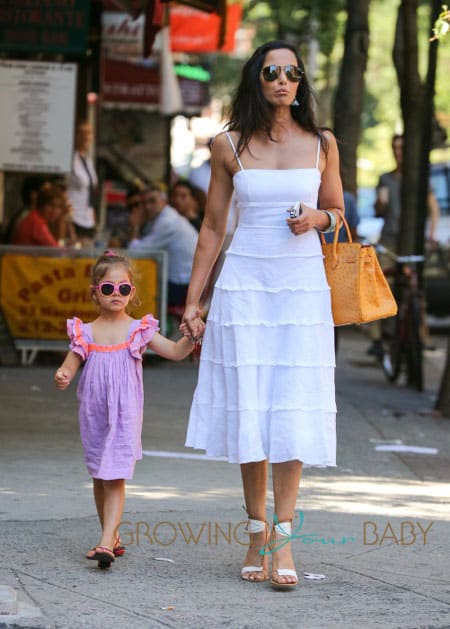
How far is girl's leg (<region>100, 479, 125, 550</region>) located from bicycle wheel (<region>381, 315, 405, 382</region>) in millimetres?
7749

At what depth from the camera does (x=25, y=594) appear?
5043 mm

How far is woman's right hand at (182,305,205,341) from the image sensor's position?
5.48 m

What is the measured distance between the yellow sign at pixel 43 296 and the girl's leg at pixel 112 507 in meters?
7.36

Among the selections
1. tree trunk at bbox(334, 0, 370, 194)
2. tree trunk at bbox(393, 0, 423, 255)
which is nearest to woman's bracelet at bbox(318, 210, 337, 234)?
tree trunk at bbox(393, 0, 423, 255)

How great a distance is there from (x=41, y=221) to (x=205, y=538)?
7.64 m

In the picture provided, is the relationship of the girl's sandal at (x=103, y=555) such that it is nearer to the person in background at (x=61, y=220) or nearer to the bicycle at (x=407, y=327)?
the bicycle at (x=407, y=327)

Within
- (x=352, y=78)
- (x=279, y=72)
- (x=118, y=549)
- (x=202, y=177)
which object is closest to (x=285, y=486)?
(x=118, y=549)

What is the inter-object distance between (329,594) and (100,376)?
120cm

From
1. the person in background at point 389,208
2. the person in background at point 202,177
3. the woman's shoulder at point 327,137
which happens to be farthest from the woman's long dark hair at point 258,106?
the person in background at point 202,177

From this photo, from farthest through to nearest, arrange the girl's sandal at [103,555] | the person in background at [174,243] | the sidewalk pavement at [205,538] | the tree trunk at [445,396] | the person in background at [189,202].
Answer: the person in background at [189,202]
the person in background at [174,243]
the tree trunk at [445,396]
the girl's sandal at [103,555]
the sidewalk pavement at [205,538]

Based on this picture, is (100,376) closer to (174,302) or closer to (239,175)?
(239,175)

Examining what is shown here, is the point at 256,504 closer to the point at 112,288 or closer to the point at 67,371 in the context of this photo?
the point at 67,371

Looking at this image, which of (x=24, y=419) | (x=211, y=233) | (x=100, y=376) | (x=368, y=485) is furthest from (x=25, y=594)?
(x=24, y=419)

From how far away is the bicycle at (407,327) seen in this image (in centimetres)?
1302
